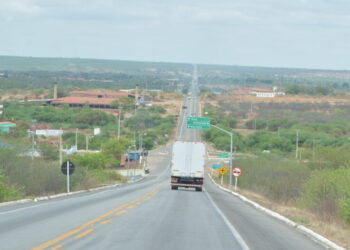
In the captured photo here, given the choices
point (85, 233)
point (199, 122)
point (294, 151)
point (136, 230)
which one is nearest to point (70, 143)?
point (294, 151)

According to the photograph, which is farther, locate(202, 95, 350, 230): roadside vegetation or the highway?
locate(202, 95, 350, 230): roadside vegetation

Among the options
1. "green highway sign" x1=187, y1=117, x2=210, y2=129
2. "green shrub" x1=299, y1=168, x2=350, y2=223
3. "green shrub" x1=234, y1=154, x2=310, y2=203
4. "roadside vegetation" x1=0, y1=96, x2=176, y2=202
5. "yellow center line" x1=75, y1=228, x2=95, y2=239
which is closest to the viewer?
"yellow center line" x1=75, y1=228, x2=95, y2=239

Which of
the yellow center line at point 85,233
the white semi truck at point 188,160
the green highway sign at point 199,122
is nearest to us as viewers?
the yellow center line at point 85,233

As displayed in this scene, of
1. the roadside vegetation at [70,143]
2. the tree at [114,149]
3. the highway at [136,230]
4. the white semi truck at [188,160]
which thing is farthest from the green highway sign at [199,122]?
the highway at [136,230]

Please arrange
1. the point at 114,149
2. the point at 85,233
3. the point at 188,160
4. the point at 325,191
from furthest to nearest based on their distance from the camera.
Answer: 1. the point at 114,149
2. the point at 188,160
3. the point at 325,191
4. the point at 85,233

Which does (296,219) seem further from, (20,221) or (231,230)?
(20,221)

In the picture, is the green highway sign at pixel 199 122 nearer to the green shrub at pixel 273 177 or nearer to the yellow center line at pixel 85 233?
the green shrub at pixel 273 177

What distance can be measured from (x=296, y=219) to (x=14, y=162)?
62.2 ft

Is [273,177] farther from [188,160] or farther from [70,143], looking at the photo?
[70,143]

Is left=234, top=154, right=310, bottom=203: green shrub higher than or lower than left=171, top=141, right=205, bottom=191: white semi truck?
lower

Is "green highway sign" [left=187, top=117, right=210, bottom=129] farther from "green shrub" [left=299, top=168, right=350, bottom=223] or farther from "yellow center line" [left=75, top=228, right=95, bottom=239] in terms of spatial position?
"yellow center line" [left=75, top=228, right=95, bottom=239]

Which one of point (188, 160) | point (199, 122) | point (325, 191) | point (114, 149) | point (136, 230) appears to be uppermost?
point (199, 122)

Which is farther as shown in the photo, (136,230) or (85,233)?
(136,230)

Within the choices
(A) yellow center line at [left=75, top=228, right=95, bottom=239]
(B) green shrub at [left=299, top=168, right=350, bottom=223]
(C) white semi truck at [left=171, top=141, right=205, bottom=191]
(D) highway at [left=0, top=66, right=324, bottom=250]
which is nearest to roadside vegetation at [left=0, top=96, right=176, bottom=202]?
(C) white semi truck at [left=171, top=141, right=205, bottom=191]
